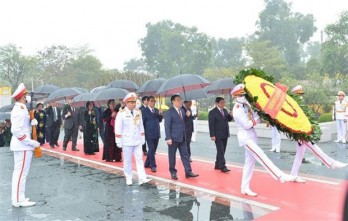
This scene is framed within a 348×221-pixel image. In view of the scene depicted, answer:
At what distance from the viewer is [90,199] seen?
6.60 metres

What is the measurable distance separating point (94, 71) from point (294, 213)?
55.6m

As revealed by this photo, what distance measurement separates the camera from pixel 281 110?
6.46 m

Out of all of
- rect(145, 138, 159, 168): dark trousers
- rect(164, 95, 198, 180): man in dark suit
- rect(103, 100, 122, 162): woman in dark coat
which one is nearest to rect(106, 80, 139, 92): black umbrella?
rect(103, 100, 122, 162): woman in dark coat

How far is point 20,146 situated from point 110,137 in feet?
13.6

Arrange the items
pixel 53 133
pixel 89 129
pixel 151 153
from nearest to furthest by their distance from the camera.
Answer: pixel 151 153, pixel 89 129, pixel 53 133

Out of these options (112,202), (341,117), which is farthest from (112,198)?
(341,117)

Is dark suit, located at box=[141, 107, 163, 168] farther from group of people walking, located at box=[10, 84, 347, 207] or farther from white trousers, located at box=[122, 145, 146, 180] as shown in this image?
white trousers, located at box=[122, 145, 146, 180]

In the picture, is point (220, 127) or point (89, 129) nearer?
point (220, 127)

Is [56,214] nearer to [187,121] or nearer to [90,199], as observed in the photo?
[90,199]

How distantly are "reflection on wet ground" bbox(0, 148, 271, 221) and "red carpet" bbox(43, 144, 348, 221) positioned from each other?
0.37m

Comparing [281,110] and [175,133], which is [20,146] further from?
[281,110]

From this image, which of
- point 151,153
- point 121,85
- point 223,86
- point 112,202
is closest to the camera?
point 112,202

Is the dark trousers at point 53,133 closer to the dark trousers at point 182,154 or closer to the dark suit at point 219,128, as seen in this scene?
the dark trousers at point 182,154

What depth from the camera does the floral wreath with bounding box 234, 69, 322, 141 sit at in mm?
6365
